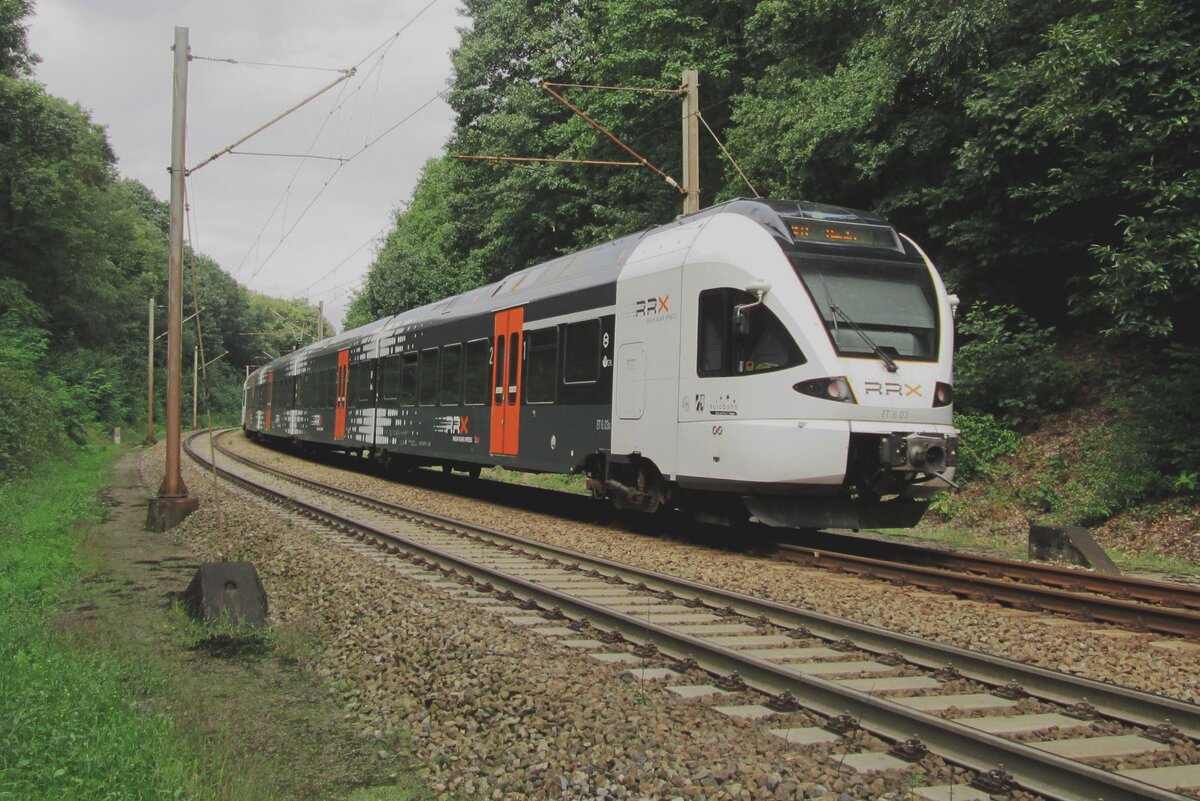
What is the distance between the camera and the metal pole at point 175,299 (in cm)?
1308

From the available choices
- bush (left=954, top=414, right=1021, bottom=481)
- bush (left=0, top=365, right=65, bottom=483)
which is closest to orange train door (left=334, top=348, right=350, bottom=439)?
bush (left=0, top=365, right=65, bottom=483)

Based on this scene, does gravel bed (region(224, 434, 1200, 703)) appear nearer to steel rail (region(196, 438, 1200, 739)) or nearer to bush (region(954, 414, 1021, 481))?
A: steel rail (region(196, 438, 1200, 739))

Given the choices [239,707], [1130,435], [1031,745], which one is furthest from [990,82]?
[239,707]

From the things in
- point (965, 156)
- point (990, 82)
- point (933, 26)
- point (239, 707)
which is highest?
point (933, 26)

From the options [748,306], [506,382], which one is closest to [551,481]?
[506,382]

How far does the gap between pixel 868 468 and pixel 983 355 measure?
675 centimetres

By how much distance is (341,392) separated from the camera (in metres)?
24.4

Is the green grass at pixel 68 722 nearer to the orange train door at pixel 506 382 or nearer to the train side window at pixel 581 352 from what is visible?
the train side window at pixel 581 352

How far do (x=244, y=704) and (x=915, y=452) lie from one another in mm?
6199

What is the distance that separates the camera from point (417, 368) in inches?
738

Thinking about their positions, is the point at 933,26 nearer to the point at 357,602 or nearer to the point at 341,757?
the point at 357,602

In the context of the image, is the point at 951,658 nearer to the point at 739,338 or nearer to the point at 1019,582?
the point at 1019,582

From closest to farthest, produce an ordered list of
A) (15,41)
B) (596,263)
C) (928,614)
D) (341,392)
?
(928,614) < (596,263) < (341,392) < (15,41)

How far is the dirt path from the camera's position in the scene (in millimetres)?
4184
